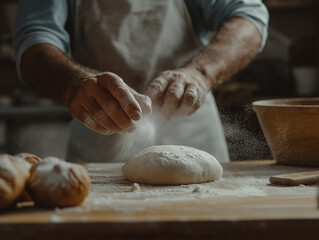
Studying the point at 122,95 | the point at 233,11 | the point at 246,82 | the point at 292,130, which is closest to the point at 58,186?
the point at 122,95

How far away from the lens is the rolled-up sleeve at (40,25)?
136 cm

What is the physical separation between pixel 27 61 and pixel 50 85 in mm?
179

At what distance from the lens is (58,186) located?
0.66 metres

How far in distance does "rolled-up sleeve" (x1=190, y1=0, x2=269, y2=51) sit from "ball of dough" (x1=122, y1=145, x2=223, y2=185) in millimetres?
703

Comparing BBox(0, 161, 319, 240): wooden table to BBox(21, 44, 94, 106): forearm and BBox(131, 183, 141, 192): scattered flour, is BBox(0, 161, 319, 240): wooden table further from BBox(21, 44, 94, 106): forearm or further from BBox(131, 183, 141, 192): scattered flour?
BBox(21, 44, 94, 106): forearm

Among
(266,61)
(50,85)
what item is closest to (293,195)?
(50,85)

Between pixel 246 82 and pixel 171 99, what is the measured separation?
5.39 ft

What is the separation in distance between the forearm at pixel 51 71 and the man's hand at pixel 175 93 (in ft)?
0.58

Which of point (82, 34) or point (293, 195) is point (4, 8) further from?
point (293, 195)

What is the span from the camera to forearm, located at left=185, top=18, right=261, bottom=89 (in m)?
1.31

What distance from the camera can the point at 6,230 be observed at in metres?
0.59

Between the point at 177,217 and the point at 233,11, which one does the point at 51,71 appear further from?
the point at 177,217

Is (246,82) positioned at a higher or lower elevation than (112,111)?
lower

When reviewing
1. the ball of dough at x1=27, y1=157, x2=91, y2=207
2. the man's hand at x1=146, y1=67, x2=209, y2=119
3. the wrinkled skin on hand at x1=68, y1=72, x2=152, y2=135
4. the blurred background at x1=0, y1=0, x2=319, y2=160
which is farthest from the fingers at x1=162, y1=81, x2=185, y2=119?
the blurred background at x1=0, y1=0, x2=319, y2=160
